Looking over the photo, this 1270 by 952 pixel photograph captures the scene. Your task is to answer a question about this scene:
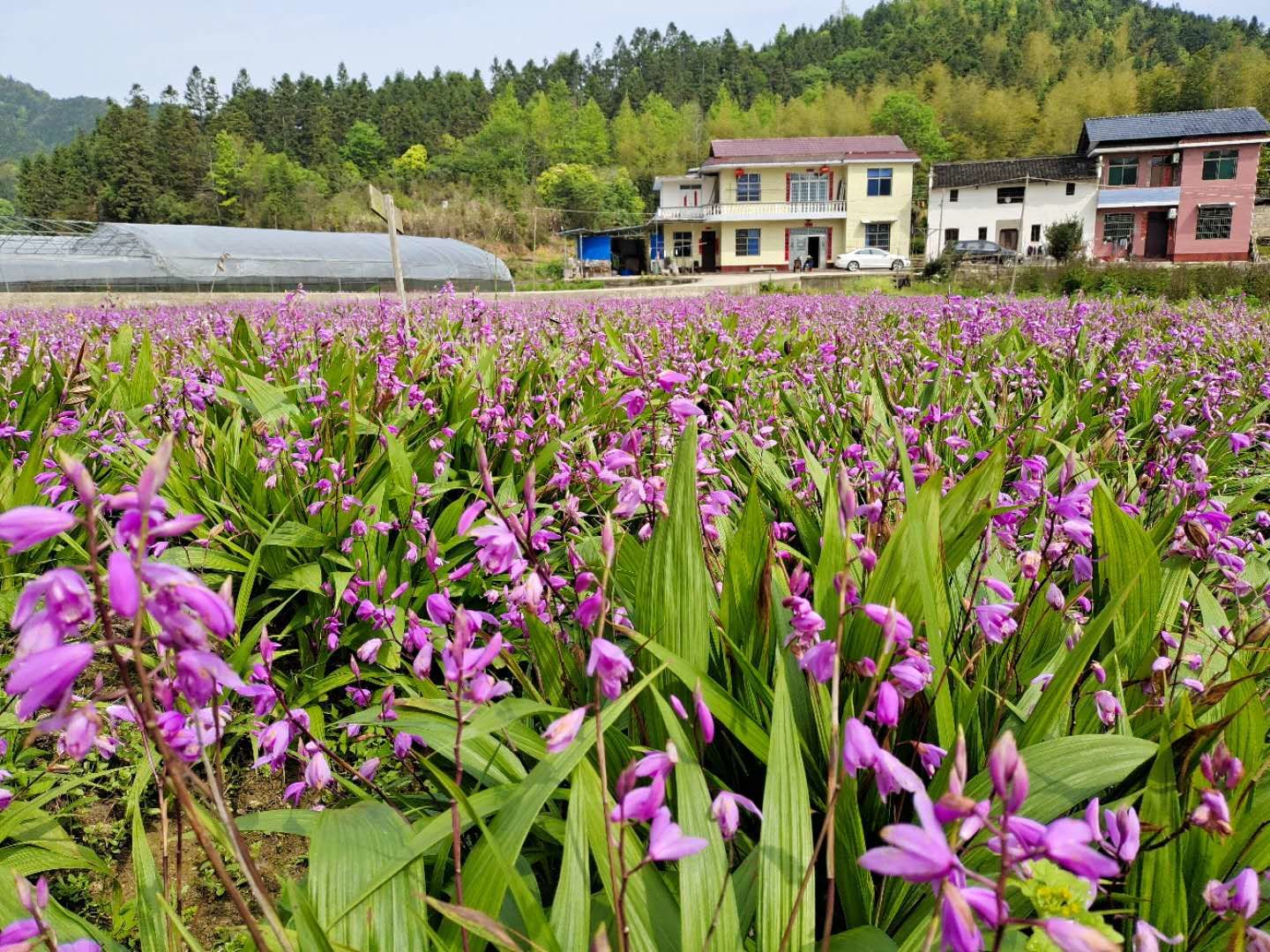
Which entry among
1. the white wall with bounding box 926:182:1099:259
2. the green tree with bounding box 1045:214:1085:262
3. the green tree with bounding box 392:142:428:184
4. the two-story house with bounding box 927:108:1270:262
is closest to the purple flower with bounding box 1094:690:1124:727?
the green tree with bounding box 1045:214:1085:262

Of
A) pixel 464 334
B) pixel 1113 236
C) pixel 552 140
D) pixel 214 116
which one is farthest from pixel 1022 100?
pixel 464 334

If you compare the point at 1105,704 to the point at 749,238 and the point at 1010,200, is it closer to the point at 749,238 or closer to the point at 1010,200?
the point at 749,238

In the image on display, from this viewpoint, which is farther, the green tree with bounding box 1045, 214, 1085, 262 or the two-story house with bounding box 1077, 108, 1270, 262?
the two-story house with bounding box 1077, 108, 1270, 262

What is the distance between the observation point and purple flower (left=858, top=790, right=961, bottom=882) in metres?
0.59

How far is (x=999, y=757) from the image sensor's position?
0.62 meters

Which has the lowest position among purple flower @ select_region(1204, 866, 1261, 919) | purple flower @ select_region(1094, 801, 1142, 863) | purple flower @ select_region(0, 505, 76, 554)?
purple flower @ select_region(1204, 866, 1261, 919)

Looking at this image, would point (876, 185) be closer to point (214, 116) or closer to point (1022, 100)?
point (1022, 100)

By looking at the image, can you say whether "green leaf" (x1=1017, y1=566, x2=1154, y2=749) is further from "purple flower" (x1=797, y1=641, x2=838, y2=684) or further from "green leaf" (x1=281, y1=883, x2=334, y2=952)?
"green leaf" (x1=281, y1=883, x2=334, y2=952)

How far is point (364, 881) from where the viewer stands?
1.20 m

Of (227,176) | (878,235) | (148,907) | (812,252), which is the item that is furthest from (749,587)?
(227,176)

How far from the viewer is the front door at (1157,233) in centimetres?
4366

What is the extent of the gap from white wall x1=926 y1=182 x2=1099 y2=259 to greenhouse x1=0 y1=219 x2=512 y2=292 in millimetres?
29776

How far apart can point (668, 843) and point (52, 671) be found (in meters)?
0.54

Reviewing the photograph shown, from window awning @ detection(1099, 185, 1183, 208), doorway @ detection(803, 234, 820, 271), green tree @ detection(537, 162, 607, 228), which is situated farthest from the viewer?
green tree @ detection(537, 162, 607, 228)
